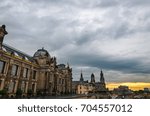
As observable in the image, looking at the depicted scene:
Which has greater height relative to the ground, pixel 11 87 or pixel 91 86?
pixel 91 86

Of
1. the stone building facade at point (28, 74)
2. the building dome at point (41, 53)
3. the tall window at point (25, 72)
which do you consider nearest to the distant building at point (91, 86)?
the stone building facade at point (28, 74)

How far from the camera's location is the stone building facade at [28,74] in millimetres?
37125

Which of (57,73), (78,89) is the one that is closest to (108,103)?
(57,73)

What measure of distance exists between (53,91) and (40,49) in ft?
50.1

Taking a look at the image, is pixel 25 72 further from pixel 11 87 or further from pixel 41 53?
pixel 41 53

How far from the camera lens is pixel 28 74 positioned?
1833 inches

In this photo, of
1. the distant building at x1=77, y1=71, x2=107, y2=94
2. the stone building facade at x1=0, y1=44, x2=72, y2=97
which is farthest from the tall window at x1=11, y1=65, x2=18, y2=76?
the distant building at x1=77, y1=71, x2=107, y2=94

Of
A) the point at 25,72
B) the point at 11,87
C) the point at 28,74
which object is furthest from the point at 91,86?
the point at 11,87

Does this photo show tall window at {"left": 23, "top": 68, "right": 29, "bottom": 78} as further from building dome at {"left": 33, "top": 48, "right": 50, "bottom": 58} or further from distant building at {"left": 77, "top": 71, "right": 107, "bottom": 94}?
distant building at {"left": 77, "top": 71, "right": 107, "bottom": 94}

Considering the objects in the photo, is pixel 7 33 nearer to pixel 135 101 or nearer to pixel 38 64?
pixel 38 64

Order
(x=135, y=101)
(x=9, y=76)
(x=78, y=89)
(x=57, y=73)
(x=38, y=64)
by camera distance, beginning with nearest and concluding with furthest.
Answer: (x=135, y=101), (x=9, y=76), (x=38, y=64), (x=57, y=73), (x=78, y=89)

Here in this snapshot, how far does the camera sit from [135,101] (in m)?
10.3

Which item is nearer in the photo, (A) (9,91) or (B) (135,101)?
(B) (135,101)

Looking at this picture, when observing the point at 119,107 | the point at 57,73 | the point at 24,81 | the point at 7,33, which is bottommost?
the point at 119,107
